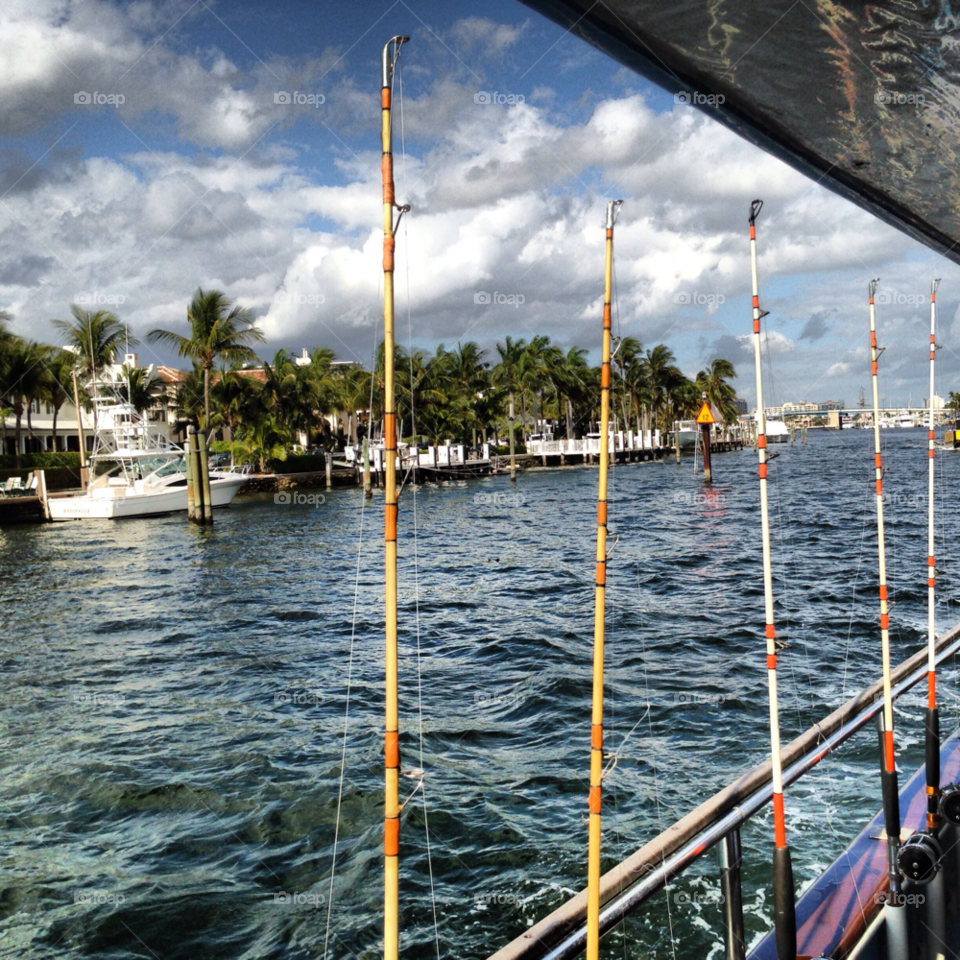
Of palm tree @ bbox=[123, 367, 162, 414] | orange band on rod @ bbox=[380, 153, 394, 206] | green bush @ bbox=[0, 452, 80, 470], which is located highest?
palm tree @ bbox=[123, 367, 162, 414]

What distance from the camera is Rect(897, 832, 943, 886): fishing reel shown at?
345 centimetres

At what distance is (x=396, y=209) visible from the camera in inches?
96.3

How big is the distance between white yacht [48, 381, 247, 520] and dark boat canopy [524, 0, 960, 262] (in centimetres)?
4199

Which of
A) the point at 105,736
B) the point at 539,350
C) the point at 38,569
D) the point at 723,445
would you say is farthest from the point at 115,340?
the point at 723,445

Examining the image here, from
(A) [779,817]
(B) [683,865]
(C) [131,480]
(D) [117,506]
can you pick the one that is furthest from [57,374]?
(B) [683,865]

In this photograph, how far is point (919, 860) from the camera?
3.46 metres

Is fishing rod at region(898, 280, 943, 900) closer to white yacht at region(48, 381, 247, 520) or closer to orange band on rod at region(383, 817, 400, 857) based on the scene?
orange band on rod at region(383, 817, 400, 857)

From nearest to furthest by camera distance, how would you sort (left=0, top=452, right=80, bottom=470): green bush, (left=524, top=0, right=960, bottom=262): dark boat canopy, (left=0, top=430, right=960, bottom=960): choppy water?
(left=524, top=0, right=960, bottom=262): dark boat canopy
(left=0, top=430, right=960, bottom=960): choppy water
(left=0, top=452, right=80, bottom=470): green bush

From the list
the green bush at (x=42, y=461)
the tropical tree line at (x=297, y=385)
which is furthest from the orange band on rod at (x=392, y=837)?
the green bush at (x=42, y=461)

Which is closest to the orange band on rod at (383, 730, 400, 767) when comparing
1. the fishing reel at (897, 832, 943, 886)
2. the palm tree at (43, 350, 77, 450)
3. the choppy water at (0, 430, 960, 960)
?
the choppy water at (0, 430, 960, 960)

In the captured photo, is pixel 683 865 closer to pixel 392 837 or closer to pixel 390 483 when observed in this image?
pixel 392 837

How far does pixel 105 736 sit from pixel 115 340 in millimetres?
45432

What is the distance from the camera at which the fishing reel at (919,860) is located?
3.45 m

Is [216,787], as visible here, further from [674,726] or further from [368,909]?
[674,726]
